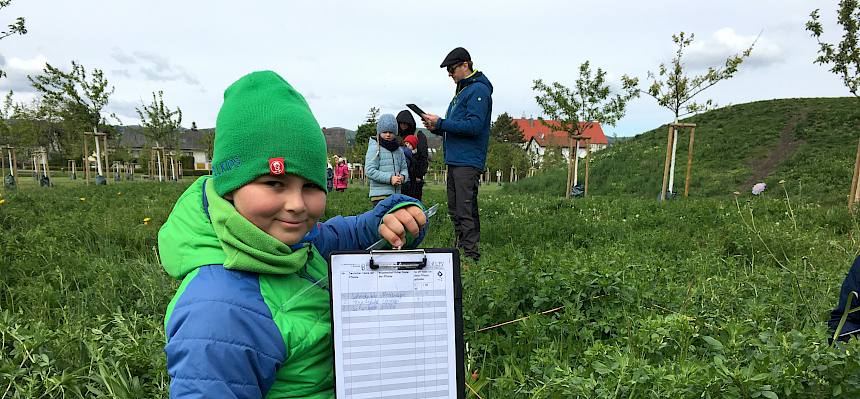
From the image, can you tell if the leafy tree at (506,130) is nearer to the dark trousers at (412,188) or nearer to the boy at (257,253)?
the dark trousers at (412,188)

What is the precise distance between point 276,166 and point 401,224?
441mm

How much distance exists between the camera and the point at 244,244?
3.95 ft

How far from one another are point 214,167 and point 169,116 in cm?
3040

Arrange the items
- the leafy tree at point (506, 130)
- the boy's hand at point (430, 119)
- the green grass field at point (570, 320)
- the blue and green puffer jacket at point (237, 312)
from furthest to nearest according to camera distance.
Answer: the leafy tree at point (506, 130)
the boy's hand at point (430, 119)
the green grass field at point (570, 320)
the blue and green puffer jacket at point (237, 312)

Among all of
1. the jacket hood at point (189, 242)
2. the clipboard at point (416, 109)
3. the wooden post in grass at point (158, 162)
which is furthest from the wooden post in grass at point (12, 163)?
the jacket hood at point (189, 242)

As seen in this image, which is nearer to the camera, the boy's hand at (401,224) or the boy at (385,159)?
the boy's hand at (401,224)

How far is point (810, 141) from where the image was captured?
16.8 meters

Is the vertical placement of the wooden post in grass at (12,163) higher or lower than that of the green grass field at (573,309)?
higher

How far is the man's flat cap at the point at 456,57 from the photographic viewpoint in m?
4.73

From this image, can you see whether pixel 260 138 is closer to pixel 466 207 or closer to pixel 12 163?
pixel 466 207

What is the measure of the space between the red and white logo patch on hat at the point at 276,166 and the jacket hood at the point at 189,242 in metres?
0.24

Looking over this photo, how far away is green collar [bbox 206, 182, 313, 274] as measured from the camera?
1.20 m

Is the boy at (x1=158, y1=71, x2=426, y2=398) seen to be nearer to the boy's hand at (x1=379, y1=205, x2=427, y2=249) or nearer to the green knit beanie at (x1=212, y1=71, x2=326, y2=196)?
the green knit beanie at (x1=212, y1=71, x2=326, y2=196)

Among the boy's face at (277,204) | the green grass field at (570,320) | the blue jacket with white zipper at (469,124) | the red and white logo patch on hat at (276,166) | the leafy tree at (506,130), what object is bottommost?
the green grass field at (570,320)
